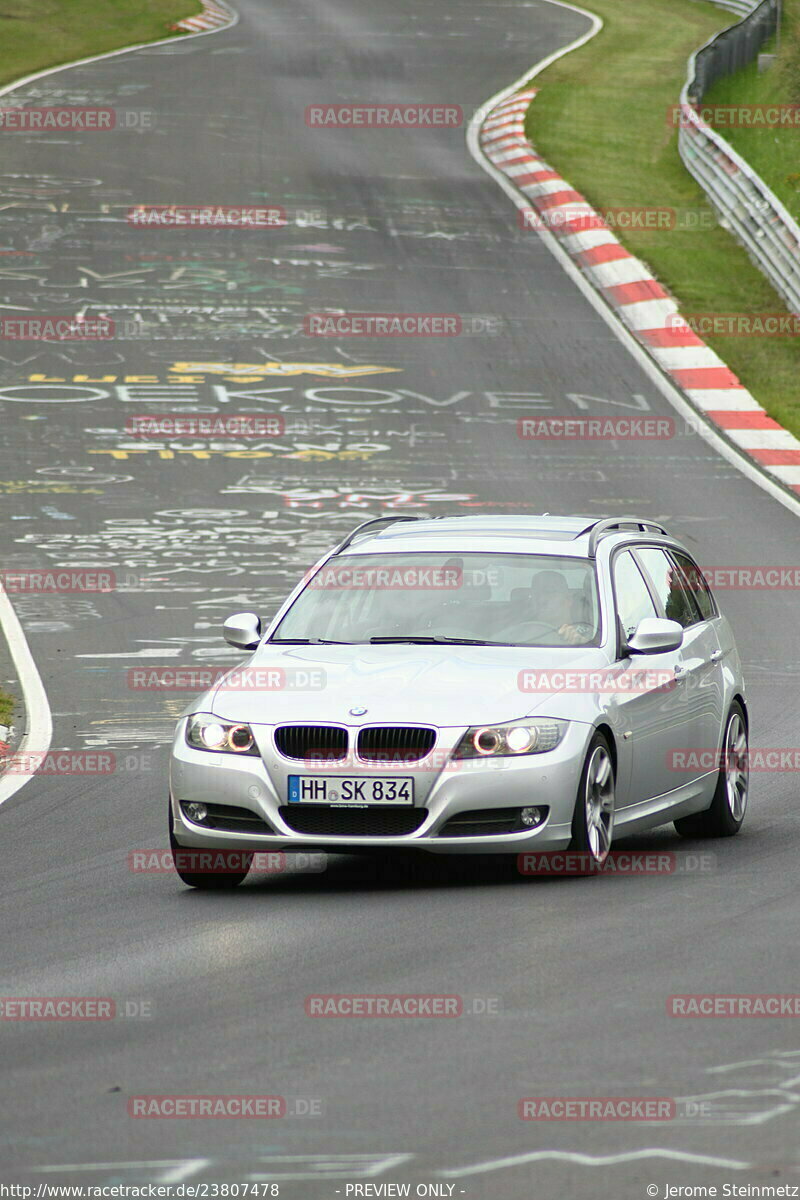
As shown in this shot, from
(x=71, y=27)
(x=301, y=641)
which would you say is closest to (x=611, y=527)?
(x=301, y=641)

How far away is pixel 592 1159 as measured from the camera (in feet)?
16.3

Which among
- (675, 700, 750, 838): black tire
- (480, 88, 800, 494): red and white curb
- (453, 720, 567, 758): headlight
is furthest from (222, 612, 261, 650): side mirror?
(480, 88, 800, 494): red and white curb

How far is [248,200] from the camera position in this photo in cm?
3409

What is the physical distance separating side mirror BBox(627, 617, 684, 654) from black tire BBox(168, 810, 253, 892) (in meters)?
2.14

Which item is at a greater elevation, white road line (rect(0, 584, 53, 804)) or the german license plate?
the german license plate

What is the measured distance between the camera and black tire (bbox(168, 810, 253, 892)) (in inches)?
347

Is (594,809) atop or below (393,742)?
below

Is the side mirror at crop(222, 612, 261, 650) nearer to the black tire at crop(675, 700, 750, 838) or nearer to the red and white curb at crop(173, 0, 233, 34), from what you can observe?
the black tire at crop(675, 700, 750, 838)

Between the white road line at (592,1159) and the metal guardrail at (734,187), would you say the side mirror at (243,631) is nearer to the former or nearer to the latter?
the white road line at (592,1159)

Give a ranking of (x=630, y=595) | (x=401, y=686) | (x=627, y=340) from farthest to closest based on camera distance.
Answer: (x=627, y=340)
(x=630, y=595)
(x=401, y=686)

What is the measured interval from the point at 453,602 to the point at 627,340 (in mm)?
18010

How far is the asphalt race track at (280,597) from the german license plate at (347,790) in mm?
441

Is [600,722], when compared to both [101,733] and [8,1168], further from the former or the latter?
[101,733]

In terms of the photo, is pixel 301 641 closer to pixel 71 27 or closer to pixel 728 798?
pixel 728 798
